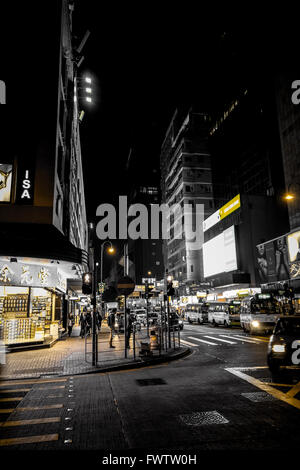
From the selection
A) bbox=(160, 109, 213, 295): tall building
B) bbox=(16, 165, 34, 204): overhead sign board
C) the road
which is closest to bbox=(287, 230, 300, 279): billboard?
the road

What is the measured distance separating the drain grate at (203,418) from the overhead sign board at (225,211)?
175 ft

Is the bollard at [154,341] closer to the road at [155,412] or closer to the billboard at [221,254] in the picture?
the road at [155,412]

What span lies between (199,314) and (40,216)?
3274 centimetres

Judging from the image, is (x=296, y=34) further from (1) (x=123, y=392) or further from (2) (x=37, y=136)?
(1) (x=123, y=392)

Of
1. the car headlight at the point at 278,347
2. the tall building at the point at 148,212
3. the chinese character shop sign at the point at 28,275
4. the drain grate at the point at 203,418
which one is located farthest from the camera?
the tall building at the point at 148,212

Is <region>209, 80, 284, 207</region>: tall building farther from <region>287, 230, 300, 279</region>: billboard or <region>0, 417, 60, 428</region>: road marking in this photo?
<region>0, 417, 60, 428</region>: road marking

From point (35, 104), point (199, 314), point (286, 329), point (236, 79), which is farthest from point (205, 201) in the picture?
point (286, 329)

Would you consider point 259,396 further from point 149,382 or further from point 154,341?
point 154,341

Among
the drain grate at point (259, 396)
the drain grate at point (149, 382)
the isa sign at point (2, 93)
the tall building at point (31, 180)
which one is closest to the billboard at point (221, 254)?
the tall building at point (31, 180)

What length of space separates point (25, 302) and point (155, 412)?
51.2 ft

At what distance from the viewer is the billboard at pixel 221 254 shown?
189 feet

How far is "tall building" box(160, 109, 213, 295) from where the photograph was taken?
92312 millimetres

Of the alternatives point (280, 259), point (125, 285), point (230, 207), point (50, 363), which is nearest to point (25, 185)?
point (125, 285)

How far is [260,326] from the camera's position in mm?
25359
